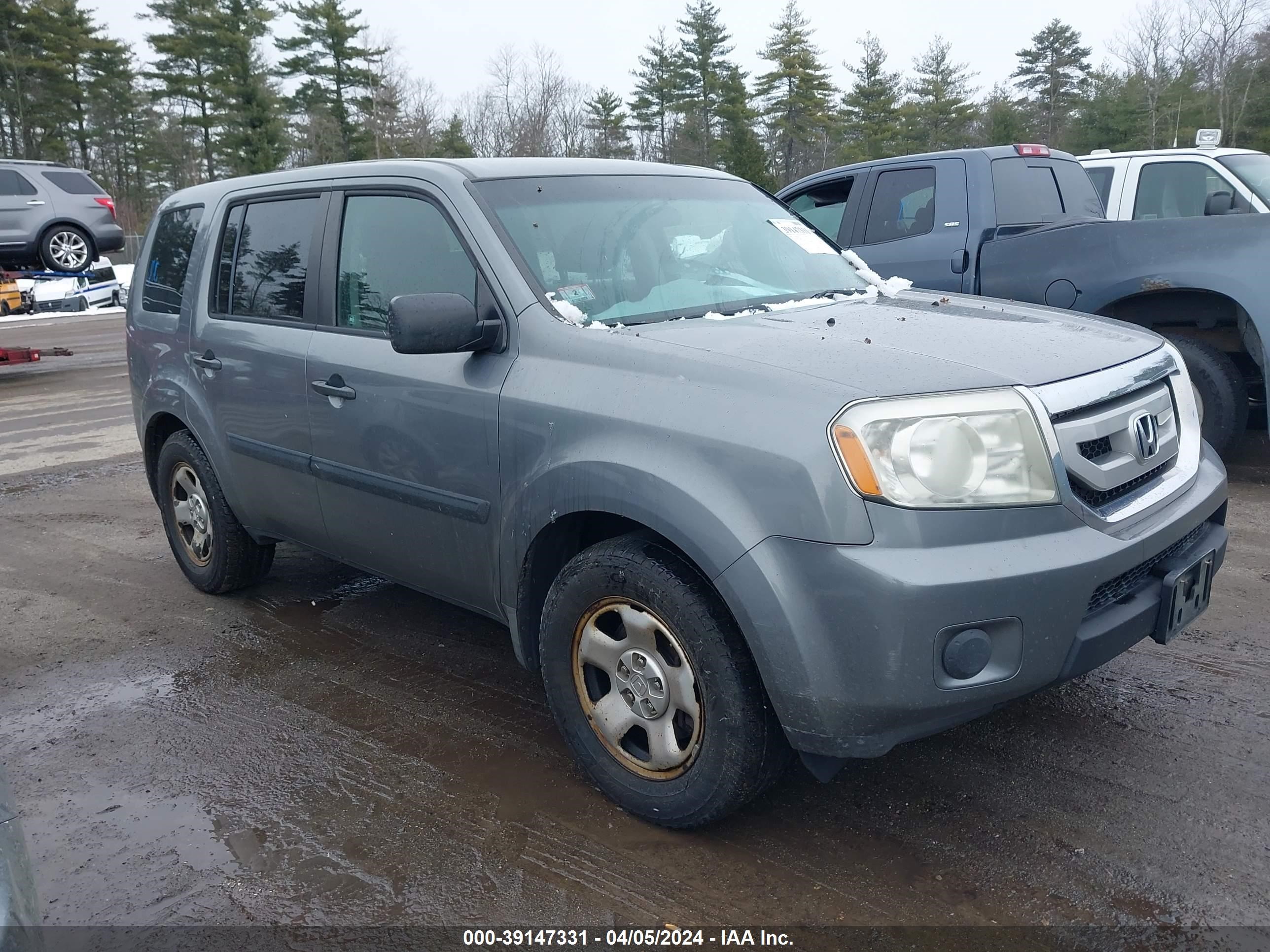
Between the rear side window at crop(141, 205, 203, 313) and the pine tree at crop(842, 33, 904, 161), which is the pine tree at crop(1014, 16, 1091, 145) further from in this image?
the rear side window at crop(141, 205, 203, 313)

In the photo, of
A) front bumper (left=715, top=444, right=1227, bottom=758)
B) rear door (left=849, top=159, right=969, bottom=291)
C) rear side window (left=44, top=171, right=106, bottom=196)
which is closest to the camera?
front bumper (left=715, top=444, right=1227, bottom=758)

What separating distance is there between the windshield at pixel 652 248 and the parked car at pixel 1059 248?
2.86 m

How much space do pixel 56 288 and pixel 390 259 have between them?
76.9 ft

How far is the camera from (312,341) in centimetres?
392

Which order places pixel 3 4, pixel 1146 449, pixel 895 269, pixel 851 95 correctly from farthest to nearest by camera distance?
1. pixel 851 95
2. pixel 3 4
3. pixel 895 269
4. pixel 1146 449

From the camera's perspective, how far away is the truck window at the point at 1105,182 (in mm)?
8703

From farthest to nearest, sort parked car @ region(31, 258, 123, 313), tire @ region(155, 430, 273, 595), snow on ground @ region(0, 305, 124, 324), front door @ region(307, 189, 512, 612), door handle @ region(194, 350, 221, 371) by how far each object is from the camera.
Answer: parked car @ region(31, 258, 123, 313), snow on ground @ region(0, 305, 124, 324), tire @ region(155, 430, 273, 595), door handle @ region(194, 350, 221, 371), front door @ region(307, 189, 512, 612)

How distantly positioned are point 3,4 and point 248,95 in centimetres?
949

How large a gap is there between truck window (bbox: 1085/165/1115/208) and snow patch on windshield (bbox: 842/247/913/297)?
5.45 meters

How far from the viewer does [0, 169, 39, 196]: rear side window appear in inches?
591

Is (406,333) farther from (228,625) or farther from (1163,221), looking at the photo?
(1163,221)

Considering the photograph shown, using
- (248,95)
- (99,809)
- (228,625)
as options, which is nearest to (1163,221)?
(228,625)

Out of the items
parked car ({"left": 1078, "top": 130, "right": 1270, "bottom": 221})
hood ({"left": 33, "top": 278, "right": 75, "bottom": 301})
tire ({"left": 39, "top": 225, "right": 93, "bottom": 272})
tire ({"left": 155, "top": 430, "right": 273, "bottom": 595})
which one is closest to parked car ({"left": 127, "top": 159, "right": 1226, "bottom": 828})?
tire ({"left": 155, "top": 430, "right": 273, "bottom": 595})

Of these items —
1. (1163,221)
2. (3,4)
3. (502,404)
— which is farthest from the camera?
(3,4)
